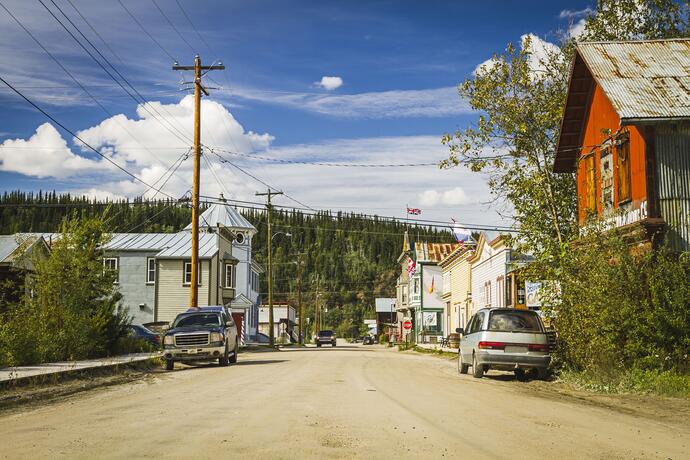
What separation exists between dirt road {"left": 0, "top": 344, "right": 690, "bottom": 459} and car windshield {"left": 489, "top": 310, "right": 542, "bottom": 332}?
163 inches

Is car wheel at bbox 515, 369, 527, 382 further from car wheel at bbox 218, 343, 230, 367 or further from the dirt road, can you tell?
car wheel at bbox 218, 343, 230, 367

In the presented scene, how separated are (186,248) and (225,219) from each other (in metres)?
18.3

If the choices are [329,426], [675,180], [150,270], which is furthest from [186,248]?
[329,426]

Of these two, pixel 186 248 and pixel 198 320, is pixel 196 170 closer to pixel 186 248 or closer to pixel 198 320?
pixel 198 320

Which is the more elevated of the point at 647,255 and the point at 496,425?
the point at 647,255

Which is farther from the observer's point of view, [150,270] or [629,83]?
[150,270]

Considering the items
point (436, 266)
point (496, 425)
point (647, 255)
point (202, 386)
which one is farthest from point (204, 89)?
point (436, 266)

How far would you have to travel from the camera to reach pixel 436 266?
243ft

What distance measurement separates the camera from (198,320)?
26766mm

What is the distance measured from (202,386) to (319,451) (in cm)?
962

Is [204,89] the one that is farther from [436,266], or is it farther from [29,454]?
[436,266]

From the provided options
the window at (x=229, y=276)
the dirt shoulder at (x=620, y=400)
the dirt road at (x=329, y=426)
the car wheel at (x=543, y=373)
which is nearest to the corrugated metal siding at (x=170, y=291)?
the window at (x=229, y=276)

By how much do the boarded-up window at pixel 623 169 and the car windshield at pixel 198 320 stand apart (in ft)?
46.1

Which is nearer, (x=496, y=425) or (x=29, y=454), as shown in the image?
(x=29, y=454)
